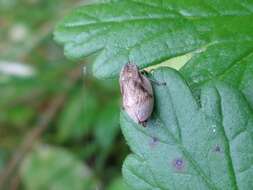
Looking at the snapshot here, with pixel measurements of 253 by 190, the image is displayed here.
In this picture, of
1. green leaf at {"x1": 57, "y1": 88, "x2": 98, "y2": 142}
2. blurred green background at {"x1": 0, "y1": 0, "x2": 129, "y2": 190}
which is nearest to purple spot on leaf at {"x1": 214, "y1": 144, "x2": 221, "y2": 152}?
blurred green background at {"x1": 0, "y1": 0, "x2": 129, "y2": 190}

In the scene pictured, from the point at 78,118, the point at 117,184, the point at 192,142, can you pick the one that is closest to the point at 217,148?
the point at 192,142

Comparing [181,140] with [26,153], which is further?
[26,153]

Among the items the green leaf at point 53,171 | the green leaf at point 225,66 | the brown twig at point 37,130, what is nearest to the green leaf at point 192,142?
the green leaf at point 225,66

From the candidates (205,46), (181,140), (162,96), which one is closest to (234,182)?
(181,140)

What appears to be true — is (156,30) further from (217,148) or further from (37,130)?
(37,130)

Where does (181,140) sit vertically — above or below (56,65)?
above

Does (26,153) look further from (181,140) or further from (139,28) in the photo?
(181,140)

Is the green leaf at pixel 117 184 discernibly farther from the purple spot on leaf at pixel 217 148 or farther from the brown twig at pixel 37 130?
the purple spot on leaf at pixel 217 148
